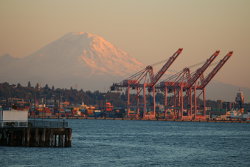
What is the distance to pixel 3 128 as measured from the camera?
194 feet

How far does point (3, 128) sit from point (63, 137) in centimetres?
644

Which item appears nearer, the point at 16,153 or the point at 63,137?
the point at 16,153

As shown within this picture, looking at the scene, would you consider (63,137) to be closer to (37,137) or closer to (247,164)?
(37,137)

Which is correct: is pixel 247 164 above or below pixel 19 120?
below

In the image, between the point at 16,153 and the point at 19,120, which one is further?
the point at 19,120

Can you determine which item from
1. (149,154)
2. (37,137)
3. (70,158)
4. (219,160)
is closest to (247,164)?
(219,160)

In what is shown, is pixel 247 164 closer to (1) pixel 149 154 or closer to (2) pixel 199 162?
(2) pixel 199 162

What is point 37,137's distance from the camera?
60219 mm

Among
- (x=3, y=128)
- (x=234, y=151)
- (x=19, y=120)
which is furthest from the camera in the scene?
(x=234, y=151)

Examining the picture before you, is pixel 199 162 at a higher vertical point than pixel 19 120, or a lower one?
lower

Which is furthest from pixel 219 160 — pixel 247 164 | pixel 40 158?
pixel 40 158

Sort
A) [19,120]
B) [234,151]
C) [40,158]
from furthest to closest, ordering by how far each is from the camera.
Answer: [234,151] → [19,120] → [40,158]

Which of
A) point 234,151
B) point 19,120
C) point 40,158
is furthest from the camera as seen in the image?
point 234,151

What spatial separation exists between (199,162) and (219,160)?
11.6 feet
